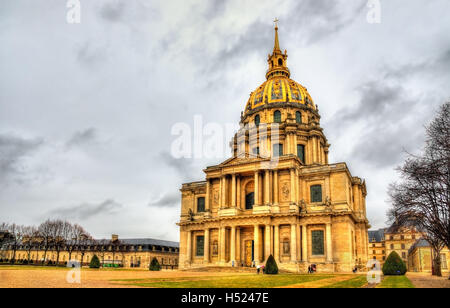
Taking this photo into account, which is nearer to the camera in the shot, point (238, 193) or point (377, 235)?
point (238, 193)

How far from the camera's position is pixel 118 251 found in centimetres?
9244

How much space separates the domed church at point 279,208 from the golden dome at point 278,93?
2195mm

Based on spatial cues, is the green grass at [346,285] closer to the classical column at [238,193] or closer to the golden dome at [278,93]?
the classical column at [238,193]

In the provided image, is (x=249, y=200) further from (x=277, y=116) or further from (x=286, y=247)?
(x=277, y=116)

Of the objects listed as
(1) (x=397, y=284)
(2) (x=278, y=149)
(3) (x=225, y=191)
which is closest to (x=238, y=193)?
(3) (x=225, y=191)

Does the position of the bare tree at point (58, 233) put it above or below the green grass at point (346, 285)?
above

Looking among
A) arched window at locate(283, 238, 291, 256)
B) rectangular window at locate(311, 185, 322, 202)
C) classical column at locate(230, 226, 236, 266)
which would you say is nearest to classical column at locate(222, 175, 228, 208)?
classical column at locate(230, 226, 236, 266)

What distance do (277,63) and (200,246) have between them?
39384 millimetres

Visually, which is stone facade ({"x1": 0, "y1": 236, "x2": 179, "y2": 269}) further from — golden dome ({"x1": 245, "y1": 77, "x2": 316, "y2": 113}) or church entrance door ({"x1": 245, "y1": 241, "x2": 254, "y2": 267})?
golden dome ({"x1": 245, "y1": 77, "x2": 316, "y2": 113})

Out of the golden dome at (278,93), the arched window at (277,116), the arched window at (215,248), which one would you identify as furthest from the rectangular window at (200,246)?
the golden dome at (278,93)

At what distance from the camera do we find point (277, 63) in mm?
76188

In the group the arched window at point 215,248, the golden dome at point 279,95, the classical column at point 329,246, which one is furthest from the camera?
the golden dome at point 279,95

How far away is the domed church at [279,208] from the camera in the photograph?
48.9 metres

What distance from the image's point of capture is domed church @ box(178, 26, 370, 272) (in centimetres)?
4894
